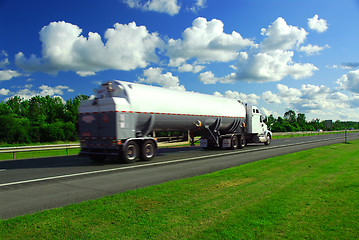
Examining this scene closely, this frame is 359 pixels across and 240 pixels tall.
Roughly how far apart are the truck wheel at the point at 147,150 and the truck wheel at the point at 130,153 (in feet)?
1.17

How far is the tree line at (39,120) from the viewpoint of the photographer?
46594 mm

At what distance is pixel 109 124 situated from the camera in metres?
13.1

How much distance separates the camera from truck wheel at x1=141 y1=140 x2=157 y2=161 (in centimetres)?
1419

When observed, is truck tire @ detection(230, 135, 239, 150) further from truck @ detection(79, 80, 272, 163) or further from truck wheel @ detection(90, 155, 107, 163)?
truck wheel @ detection(90, 155, 107, 163)

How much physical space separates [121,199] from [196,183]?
2419mm

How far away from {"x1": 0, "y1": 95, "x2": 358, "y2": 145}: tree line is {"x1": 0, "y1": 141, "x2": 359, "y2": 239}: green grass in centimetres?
2217

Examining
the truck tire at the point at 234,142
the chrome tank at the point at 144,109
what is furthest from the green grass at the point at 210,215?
the truck tire at the point at 234,142

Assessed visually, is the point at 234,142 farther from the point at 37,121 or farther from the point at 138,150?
the point at 37,121

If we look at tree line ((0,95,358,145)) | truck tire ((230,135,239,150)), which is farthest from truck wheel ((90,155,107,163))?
tree line ((0,95,358,145))

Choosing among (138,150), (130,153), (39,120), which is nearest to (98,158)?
(130,153)

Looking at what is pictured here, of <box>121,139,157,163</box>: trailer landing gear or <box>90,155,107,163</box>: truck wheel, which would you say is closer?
<box>121,139,157,163</box>: trailer landing gear

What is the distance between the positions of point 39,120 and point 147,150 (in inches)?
2031

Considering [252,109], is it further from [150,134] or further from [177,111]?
[150,134]

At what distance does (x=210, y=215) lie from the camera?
190 inches
